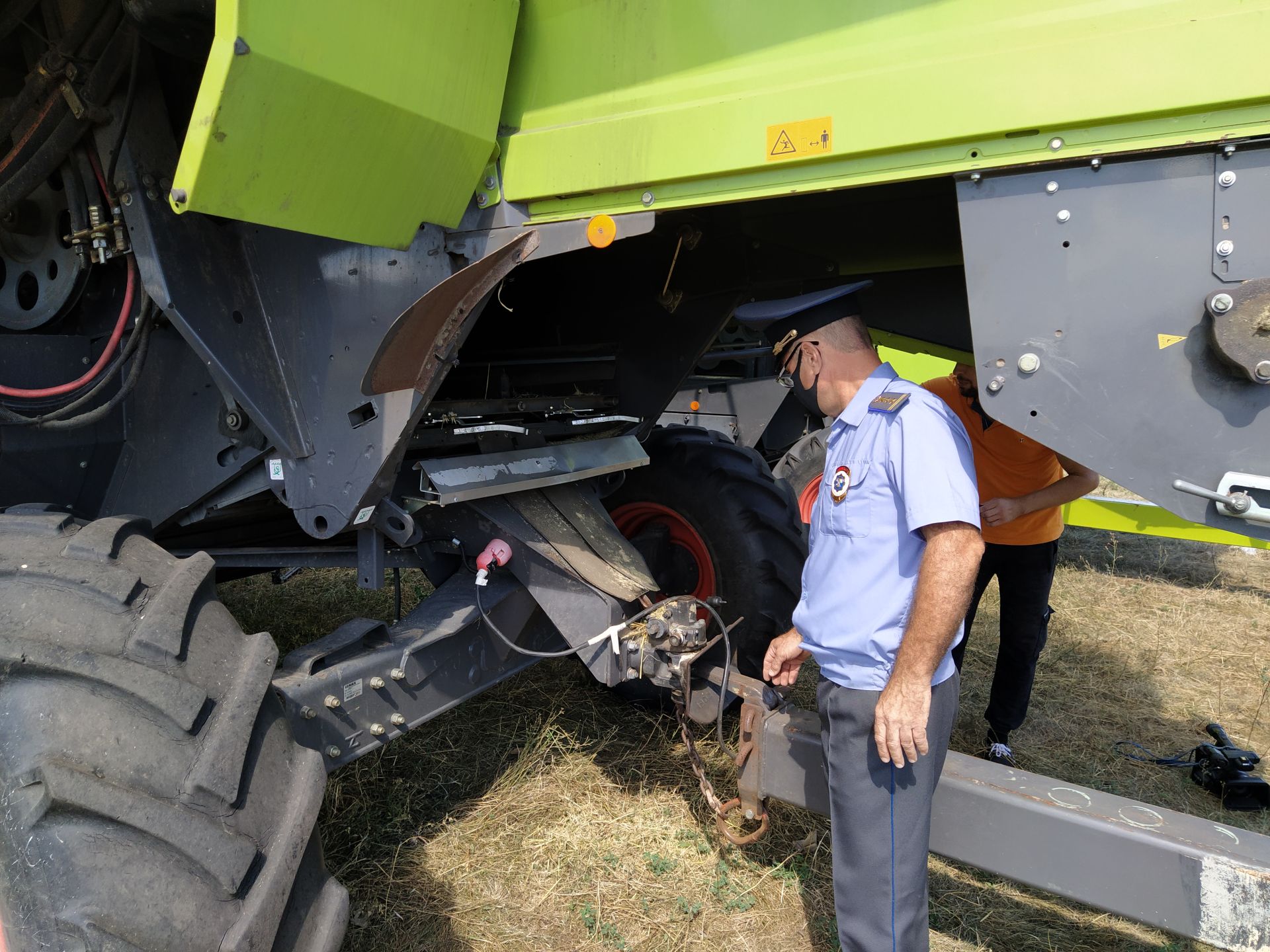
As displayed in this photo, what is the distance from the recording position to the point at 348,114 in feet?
5.81

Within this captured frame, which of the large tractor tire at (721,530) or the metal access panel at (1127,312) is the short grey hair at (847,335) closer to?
the metal access panel at (1127,312)

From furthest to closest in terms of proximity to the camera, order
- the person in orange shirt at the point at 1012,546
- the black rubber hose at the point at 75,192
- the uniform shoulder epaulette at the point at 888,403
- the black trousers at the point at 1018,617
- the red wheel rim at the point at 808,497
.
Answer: the red wheel rim at the point at 808,497 < the black trousers at the point at 1018,617 < the person in orange shirt at the point at 1012,546 < the black rubber hose at the point at 75,192 < the uniform shoulder epaulette at the point at 888,403

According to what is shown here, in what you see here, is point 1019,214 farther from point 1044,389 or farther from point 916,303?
point 916,303

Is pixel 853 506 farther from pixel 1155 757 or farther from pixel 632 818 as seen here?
pixel 1155 757

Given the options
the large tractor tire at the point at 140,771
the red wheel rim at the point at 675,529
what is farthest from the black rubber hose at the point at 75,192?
the red wheel rim at the point at 675,529

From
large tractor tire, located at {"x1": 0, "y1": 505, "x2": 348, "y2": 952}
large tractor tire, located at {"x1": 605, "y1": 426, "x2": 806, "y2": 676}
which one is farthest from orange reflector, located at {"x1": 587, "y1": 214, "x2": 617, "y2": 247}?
large tractor tire, located at {"x1": 605, "y1": 426, "x2": 806, "y2": 676}

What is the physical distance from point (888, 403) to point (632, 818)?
1.90m

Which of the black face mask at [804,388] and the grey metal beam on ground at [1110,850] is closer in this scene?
the grey metal beam on ground at [1110,850]

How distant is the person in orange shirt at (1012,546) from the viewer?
337 centimetres

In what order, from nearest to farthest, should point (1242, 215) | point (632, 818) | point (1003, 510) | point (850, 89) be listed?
point (1242, 215)
point (850, 89)
point (632, 818)
point (1003, 510)

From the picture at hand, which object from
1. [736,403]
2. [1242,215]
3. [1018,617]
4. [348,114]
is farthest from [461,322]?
[736,403]

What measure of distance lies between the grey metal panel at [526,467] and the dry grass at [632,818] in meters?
1.25

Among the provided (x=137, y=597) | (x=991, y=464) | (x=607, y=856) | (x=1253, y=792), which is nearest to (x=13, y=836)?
(x=137, y=597)

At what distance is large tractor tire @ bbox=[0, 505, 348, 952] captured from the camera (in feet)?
4.88
